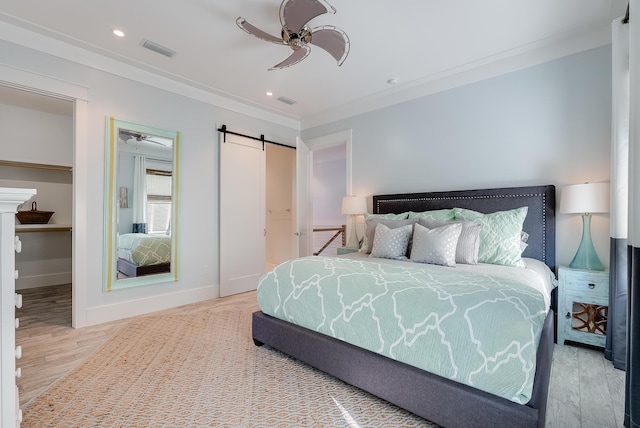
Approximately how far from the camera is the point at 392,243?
110 inches

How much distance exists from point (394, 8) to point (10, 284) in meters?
2.78

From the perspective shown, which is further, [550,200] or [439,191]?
[439,191]

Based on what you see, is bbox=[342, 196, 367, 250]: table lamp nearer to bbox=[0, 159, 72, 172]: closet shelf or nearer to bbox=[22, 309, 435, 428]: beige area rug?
bbox=[22, 309, 435, 428]: beige area rug

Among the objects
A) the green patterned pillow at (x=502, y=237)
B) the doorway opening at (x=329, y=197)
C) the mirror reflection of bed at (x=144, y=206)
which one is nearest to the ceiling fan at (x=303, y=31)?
the mirror reflection of bed at (x=144, y=206)

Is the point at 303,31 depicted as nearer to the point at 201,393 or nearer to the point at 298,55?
the point at 298,55

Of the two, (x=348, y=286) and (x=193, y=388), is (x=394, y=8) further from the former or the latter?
(x=193, y=388)

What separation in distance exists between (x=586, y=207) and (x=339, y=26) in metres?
2.50

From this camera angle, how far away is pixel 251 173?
14.3ft

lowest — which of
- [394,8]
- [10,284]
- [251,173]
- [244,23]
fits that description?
[10,284]

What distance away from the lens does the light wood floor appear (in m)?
1.65

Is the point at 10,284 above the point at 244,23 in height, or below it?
below

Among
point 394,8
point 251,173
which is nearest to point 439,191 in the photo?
point 394,8

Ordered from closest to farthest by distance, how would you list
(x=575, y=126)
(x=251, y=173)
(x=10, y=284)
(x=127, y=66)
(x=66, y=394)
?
1. (x=10, y=284)
2. (x=66, y=394)
3. (x=575, y=126)
4. (x=127, y=66)
5. (x=251, y=173)

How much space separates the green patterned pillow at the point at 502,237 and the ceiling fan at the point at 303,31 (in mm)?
2016
